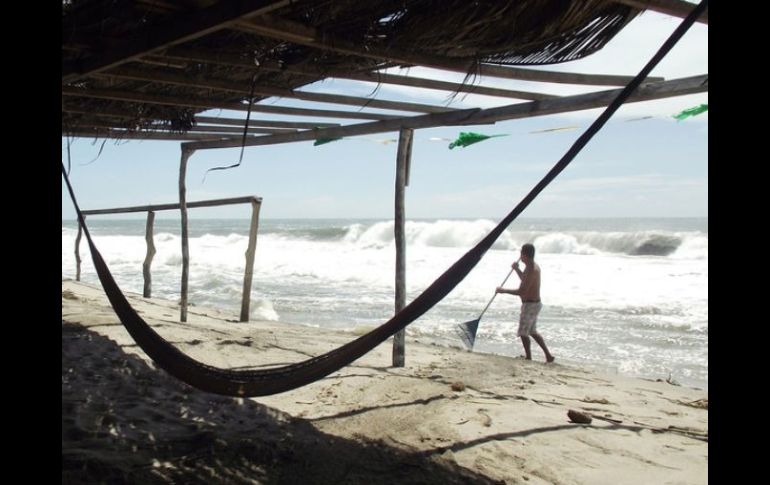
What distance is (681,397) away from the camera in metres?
4.22

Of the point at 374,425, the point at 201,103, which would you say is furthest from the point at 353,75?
the point at 374,425

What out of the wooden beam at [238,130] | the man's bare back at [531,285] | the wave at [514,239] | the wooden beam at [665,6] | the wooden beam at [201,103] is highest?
the wooden beam at [238,130]

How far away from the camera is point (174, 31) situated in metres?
2.33

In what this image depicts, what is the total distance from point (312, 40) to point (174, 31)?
56 cm

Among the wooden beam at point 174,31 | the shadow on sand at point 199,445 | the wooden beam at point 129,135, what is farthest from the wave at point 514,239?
the wooden beam at point 174,31

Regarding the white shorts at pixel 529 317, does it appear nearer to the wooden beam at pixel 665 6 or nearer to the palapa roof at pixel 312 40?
the palapa roof at pixel 312 40

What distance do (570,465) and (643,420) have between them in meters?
1.10

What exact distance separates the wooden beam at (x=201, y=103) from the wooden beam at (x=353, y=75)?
2.80 ft

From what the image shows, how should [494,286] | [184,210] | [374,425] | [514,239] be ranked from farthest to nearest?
[514,239]
[494,286]
[184,210]
[374,425]

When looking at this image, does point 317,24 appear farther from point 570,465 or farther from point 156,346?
point 570,465

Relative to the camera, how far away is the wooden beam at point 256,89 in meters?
3.03

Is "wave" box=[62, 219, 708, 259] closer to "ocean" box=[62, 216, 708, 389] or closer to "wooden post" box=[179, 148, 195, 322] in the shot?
"ocean" box=[62, 216, 708, 389]

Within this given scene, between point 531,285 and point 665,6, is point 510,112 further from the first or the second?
point 531,285
